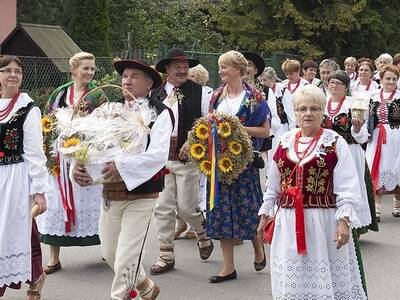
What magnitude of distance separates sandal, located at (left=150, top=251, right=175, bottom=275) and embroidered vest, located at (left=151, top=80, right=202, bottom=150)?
1.02m

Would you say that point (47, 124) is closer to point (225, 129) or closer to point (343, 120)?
point (225, 129)

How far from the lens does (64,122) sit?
530cm

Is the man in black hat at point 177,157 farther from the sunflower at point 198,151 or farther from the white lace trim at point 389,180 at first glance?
the white lace trim at point 389,180

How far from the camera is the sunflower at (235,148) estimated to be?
6555mm

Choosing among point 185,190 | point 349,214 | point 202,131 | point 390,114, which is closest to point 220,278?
point 185,190

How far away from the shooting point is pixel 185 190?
24.0 feet

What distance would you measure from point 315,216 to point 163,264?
2516 mm

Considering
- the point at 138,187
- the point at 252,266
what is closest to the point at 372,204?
the point at 252,266

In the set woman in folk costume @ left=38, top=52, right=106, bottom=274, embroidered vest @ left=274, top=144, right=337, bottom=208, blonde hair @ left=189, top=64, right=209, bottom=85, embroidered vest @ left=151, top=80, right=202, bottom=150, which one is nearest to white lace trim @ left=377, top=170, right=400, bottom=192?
blonde hair @ left=189, top=64, right=209, bottom=85

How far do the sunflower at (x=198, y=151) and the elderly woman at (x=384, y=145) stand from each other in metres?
3.70

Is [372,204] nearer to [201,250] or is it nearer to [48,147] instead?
[201,250]

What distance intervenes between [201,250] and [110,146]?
2.81 meters

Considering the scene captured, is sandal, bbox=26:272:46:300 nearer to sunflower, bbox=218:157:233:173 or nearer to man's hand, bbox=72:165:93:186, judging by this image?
man's hand, bbox=72:165:93:186

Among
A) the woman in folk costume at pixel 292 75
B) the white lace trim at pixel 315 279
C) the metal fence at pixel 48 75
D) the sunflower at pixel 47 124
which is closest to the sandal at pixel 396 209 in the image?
the woman in folk costume at pixel 292 75
